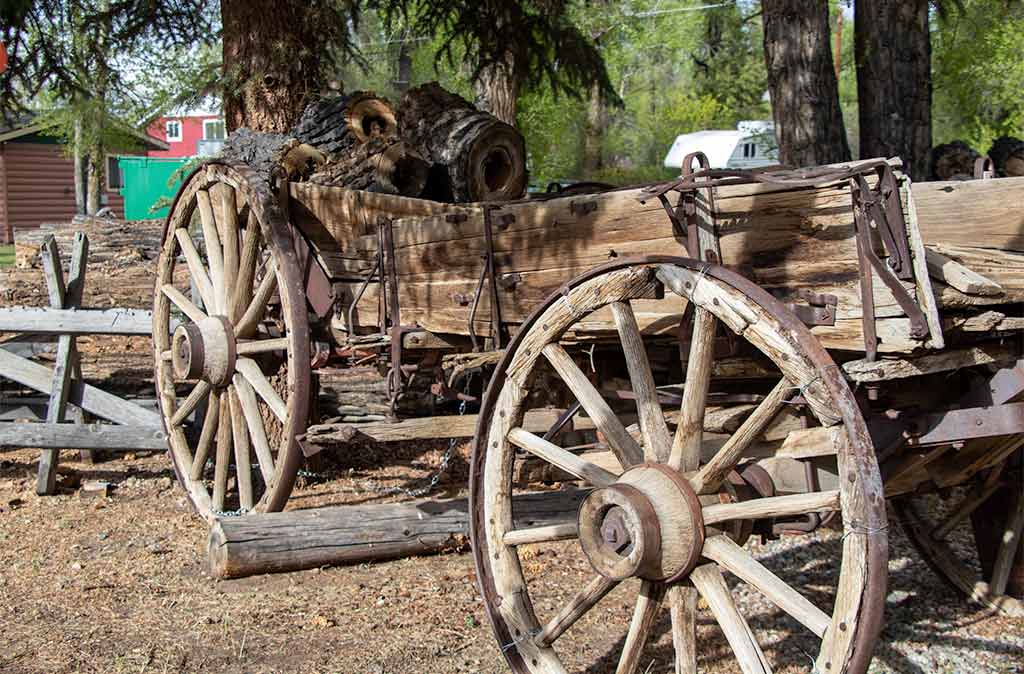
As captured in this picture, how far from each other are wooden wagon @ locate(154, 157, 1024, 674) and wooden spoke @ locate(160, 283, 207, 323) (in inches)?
22.1

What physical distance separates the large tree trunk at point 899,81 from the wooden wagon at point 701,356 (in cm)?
301

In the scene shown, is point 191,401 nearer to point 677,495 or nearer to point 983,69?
point 677,495

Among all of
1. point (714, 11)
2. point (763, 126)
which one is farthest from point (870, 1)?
point (714, 11)

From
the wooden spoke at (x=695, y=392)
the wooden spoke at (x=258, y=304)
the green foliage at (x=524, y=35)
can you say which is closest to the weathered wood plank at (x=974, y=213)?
the wooden spoke at (x=695, y=392)

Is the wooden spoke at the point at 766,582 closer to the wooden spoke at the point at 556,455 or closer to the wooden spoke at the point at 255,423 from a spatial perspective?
the wooden spoke at the point at 556,455

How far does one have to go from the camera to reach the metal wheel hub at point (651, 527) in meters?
2.90

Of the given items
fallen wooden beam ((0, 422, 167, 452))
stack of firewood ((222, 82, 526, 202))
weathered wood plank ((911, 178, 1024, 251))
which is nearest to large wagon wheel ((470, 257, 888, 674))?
weathered wood plank ((911, 178, 1024, 251))

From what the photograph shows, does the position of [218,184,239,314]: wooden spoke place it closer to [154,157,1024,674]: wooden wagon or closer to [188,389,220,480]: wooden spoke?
[154,157,1024,674]: wooden wagon

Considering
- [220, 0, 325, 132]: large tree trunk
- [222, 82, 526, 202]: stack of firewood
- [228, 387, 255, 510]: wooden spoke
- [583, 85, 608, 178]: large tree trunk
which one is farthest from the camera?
[583, 85, 608, 178]: large tree trunk

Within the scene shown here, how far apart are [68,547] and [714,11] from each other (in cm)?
3602

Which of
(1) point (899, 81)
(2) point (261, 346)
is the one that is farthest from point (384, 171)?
(1) point (899, 81)

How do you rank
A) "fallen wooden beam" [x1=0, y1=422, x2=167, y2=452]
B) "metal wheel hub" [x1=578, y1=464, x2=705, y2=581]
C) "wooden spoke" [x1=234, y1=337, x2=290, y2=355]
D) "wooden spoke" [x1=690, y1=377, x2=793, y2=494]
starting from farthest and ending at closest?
"fallen wooden beam" [x1=0, y1=422, x2=167, y2=452]
"wooden spoke" [x1=234, y1=337, x2=290, y2=355]
"metal wheel hub" [x1=578, y1=464, x2=705, y2=581]
"wooden spoke" [x1=690, y1=377, x2=793, y2=494]

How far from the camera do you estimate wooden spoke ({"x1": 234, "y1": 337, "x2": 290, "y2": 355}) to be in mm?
4582

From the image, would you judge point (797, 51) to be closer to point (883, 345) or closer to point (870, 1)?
point (870, 1)
